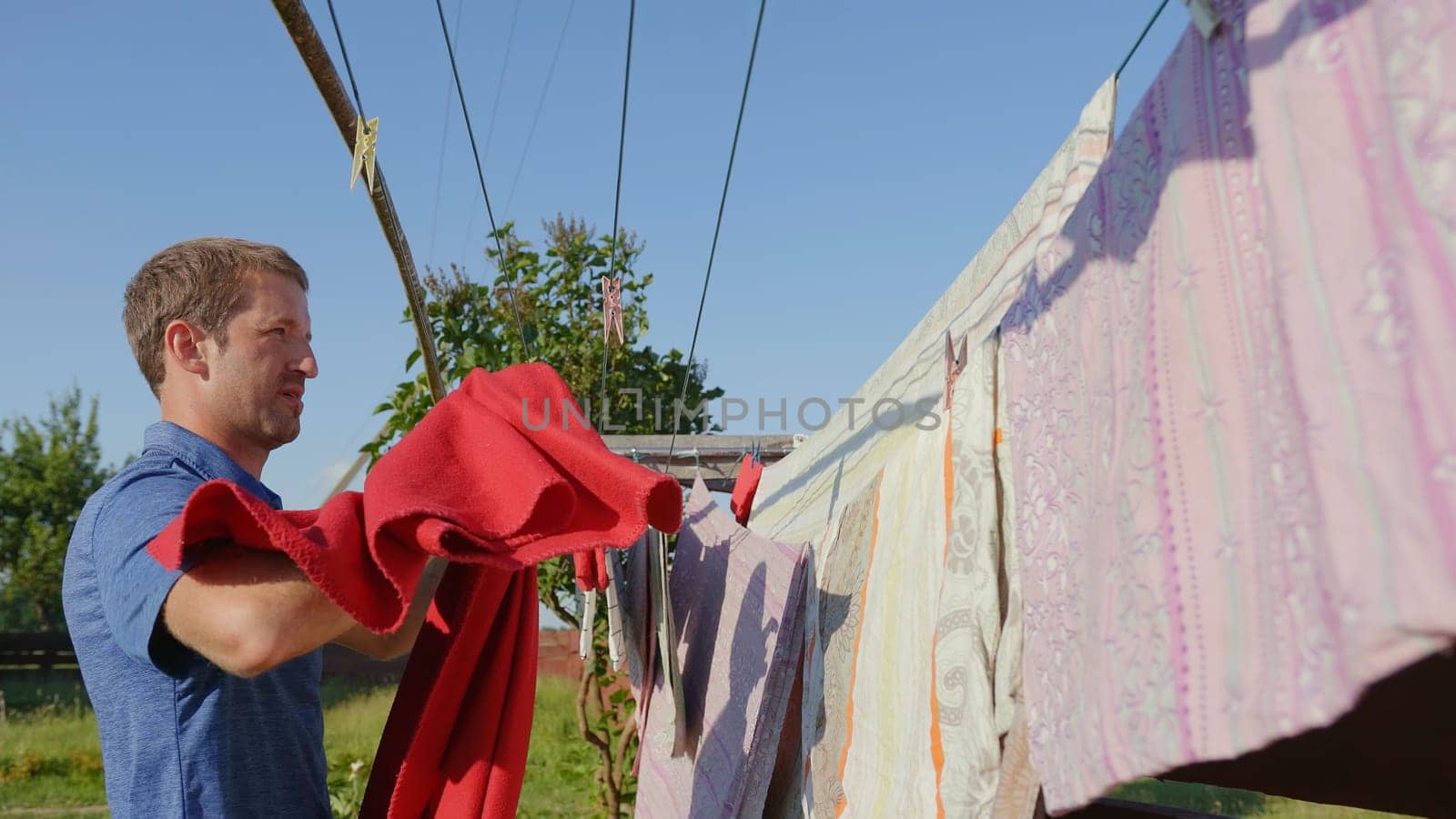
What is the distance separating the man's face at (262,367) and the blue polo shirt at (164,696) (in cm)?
6

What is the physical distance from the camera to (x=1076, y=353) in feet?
3.26

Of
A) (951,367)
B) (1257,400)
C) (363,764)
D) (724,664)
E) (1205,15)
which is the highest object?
(1205,15)

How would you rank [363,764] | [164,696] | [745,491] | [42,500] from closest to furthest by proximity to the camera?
[164,696] → [745,491] → [363,764] → [42,500]

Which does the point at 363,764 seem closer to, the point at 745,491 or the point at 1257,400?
the point at 745,491

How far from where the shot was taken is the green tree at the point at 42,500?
1430 cm

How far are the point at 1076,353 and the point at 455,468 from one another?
0.64 metres

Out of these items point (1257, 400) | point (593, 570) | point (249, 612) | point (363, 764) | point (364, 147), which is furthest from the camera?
point (363, 764)

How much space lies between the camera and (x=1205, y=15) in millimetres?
777

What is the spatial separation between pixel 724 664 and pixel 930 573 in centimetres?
84

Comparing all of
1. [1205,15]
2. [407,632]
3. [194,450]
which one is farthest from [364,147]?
[1205,15]

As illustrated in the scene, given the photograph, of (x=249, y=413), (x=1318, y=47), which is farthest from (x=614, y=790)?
(x=1318, y=47)

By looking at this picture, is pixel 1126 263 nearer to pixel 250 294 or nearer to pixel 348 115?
A: pixel 250 294

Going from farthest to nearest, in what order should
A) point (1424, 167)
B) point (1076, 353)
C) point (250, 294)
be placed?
point (250, 294) → point (1076, 353) → point (1424, 167)

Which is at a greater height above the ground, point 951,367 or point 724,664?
point 951,367
